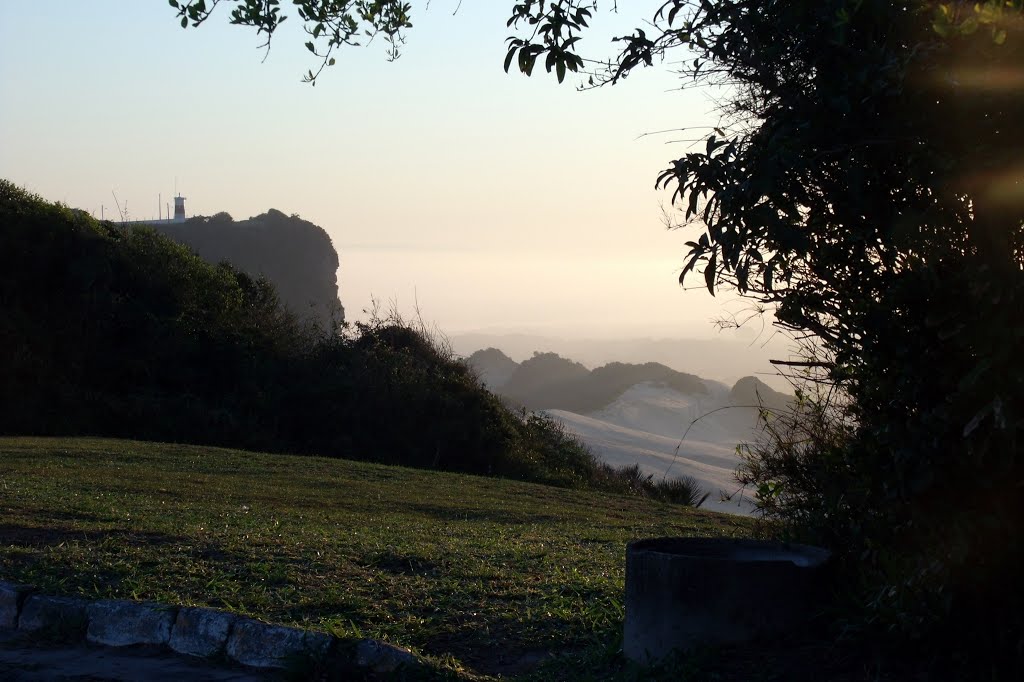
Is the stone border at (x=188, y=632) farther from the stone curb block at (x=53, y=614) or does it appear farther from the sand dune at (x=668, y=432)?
the sand dune at (x=668, y=432)

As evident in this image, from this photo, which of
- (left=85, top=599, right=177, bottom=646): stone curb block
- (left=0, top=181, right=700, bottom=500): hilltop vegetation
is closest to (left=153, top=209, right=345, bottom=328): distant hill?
(left=0, top=181, right=700, bottom=500): hilltop vegetation

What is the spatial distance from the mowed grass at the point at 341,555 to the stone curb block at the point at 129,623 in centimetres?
23

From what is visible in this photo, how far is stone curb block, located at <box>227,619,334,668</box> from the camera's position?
5.53 meters

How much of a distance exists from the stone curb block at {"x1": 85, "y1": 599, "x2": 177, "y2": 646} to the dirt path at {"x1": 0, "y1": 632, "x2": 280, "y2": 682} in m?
0.07

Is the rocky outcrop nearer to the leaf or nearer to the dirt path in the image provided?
the dirt path

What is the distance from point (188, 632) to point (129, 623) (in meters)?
0.43

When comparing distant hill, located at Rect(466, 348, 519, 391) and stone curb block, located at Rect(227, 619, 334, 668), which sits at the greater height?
distant hill, located at Rect(466, 348, 519, 391)

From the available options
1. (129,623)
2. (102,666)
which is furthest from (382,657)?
(129,623)

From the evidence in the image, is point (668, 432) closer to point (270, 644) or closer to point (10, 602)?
point (10, 602)

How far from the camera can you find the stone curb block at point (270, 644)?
5527mm

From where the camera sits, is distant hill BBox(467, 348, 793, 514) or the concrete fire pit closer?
the concrete fire pit

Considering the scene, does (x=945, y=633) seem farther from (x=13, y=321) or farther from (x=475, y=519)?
(x=13, y=321)

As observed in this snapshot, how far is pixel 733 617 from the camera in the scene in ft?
17.2

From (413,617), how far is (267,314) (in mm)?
25576
